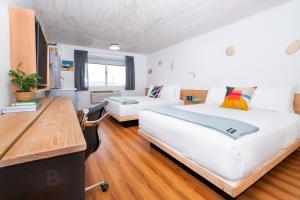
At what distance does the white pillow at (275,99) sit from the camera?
6.89 feet

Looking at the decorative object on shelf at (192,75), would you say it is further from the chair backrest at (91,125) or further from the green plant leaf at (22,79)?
the green plant leaf at (22,79)

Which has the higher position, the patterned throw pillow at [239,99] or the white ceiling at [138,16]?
the white ceiling at [138,16]

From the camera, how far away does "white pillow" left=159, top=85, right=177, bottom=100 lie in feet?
13.5

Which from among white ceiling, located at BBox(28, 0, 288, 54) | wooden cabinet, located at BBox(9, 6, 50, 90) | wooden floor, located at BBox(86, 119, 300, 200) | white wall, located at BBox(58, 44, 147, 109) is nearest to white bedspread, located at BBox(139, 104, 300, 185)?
wooden floor, located at BBox(86, 119, 300, 200)

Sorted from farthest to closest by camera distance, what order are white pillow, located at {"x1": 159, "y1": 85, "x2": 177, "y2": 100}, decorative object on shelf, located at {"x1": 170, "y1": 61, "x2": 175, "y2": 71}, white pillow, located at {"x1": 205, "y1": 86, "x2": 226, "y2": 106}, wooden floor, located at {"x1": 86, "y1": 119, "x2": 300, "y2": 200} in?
1. decorative object on shelf, located at {"x1": 170, "y1": 61, "x2": 175, "y2": 71}
2. white pillow, located at {"x1": 159, "y1": 85, "x2": 177, "y2": 100}
3. white pillow, located at {"x1": 205, "y1": 86, "x2": 226, "y2": 106}
4. wooden floor, located at {"x1": 86, "y1": 119, "x2": 300, "y2": 200}

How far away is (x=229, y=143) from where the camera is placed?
1.12m

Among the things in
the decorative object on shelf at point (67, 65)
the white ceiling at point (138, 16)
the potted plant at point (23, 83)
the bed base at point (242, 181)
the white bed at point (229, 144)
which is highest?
the white ceiling at point (138, 16)

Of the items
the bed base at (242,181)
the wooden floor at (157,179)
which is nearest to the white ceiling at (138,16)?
the bed base at (242,181)

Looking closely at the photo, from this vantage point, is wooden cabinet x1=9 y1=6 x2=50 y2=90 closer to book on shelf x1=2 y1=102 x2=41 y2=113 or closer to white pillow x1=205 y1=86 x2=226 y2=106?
book on shelf x1=2 y1=102 x2=41 y2=113

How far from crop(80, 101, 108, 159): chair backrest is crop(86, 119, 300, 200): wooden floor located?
0.47 meters

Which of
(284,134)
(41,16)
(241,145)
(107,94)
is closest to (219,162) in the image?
(241,145)

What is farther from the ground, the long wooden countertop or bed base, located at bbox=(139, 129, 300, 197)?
the long wooden countertop

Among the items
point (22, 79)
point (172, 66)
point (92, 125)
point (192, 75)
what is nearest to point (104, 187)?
point (92, 125)

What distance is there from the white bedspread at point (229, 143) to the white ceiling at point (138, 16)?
1807 millimetres
